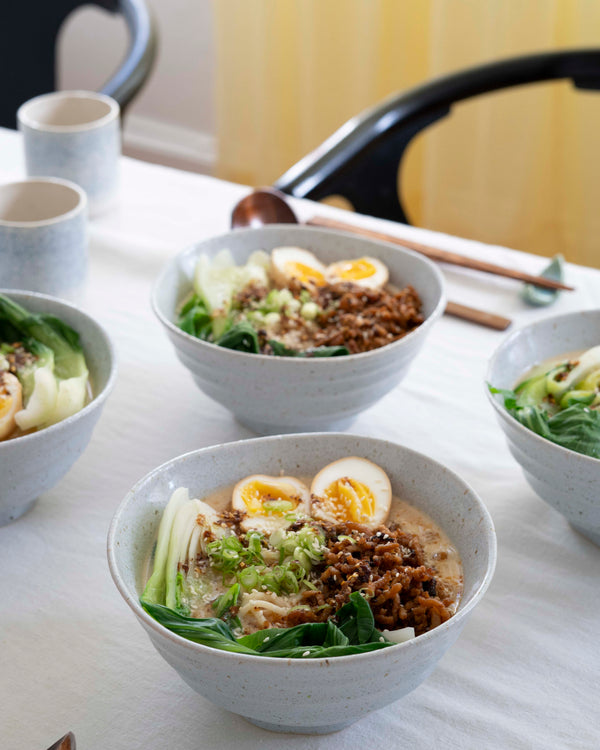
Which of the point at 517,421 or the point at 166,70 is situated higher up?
the point at 517,421

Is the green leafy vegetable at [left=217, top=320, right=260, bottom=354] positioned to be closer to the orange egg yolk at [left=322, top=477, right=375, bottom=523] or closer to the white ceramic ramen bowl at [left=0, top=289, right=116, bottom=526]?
the white ceramic ramen bowl at [left=0, top=289, right=116, bottom=526]

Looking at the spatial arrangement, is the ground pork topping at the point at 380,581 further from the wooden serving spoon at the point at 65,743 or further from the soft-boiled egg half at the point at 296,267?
the soft-boiled egg half at the point at 296,267

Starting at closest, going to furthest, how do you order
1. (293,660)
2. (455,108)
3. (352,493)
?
(293,660) → (352,493) → (455,108)

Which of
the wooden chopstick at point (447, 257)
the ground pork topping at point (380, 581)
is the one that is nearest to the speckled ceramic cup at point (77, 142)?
the wooden chopstick at point (447, 257)

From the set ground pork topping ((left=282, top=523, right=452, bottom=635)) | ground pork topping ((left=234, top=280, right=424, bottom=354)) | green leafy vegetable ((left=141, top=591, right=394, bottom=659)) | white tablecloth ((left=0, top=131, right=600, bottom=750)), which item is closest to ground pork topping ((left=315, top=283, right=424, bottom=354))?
ground pork topping ((left=234, top=280, right=424, bottom=354))

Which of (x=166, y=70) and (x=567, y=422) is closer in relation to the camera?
(x=567, y=422)

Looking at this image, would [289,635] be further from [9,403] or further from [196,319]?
[196,319]

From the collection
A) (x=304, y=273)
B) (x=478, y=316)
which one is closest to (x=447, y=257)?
(x=478, y=316)
